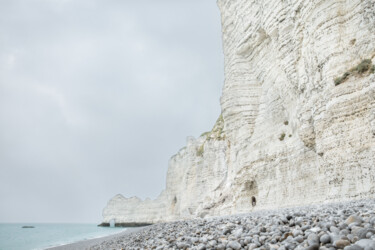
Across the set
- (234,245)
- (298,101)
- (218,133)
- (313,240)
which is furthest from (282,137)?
(218,133)

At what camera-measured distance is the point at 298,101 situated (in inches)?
620

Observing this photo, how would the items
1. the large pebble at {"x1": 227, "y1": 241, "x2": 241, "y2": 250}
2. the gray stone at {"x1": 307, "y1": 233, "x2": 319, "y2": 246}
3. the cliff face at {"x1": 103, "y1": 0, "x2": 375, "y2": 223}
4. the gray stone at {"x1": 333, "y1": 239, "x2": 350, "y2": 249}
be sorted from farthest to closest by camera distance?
the cliff face at {"x1": 103, "y1": 0, "x2": 375, "y2": 223} < the large pebble at {"x1": 227, "y1": 241, "x2": 241, "y2": 250} < the gray stone at {"x1": 307, "y1": 233, "x2": 319, "y2": 246} < the gray stone at {"x1": 333, "y1": 239, "x2": 350, "y2": 249}

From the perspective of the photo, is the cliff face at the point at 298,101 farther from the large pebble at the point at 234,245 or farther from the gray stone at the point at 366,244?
the gray stone at the point at 366,244

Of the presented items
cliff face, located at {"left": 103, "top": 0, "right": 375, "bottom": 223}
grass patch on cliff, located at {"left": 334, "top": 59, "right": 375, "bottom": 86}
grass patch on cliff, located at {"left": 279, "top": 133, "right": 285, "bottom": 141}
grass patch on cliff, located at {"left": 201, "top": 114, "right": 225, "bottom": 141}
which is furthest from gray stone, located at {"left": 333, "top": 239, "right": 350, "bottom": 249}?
grass patch on cliff, located at {"left": 201, "top": 114, "right": 225, "bottom": 141}

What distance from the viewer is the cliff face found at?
36.9 feet

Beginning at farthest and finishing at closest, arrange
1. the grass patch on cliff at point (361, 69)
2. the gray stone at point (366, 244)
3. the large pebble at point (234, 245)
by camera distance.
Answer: the grass patch on cliff at point (361, 69) → the large pebble at point (234, 245) → the gray stone at point (366, 244)

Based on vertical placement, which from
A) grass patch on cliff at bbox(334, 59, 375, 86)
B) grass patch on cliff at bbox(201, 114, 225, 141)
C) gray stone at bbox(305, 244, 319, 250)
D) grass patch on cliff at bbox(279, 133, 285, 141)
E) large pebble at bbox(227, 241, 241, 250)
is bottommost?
large pebble at bbox(227, 241, 241, 250)

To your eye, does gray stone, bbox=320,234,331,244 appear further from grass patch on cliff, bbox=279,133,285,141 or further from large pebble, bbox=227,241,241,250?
grass patch on cliff, bbox=279,133,285,141

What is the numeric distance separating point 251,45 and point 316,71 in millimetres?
10977

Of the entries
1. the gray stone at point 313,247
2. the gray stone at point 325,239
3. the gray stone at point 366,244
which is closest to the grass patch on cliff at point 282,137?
the gray stone at point 325,239

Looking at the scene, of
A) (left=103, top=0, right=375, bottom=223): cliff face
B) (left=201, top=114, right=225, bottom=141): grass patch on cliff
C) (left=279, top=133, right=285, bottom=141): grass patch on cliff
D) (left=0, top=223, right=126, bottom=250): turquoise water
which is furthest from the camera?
(left=201, top=114, right=225, bottom=141): grass patch on cliff

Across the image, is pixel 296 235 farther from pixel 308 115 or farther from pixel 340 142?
pixel 308 115

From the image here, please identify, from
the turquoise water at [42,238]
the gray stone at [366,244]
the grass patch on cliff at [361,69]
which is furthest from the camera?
the turquoise water at [42,238]

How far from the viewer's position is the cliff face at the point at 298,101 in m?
11.2
